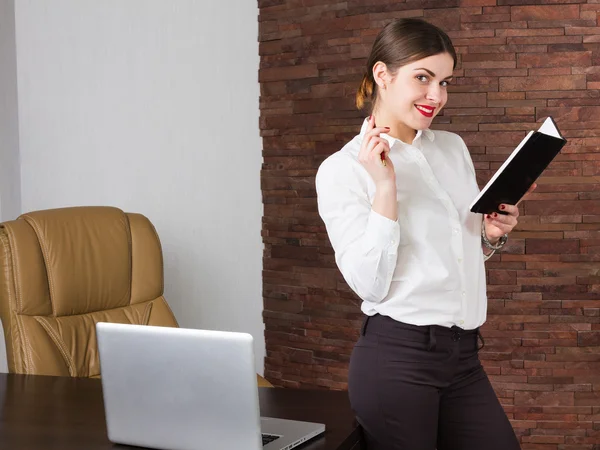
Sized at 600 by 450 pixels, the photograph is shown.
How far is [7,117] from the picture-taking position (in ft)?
11.9

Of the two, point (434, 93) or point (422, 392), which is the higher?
point (434, 93)

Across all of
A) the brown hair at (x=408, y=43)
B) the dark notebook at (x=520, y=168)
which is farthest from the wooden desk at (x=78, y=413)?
the brown hair at (x=408, y=43)

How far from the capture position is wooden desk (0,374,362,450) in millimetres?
1543

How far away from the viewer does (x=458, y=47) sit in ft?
10.1

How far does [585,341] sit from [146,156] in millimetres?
1930

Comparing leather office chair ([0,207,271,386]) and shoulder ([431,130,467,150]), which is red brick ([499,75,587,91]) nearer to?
shoulder ([431,130,467,150])

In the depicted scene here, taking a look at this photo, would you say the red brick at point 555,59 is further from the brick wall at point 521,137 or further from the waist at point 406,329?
the waist at point 406,329

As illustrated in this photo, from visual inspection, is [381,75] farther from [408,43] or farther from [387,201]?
[387,201]

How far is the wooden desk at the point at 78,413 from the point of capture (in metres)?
1.54

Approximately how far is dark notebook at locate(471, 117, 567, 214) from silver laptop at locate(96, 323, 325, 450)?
574mm

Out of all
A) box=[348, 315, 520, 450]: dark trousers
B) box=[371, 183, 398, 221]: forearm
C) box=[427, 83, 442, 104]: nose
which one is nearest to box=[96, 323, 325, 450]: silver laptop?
box=[348, 315, 520, 450]: dark trousers

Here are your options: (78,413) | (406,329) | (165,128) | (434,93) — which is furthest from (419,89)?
(165,128)

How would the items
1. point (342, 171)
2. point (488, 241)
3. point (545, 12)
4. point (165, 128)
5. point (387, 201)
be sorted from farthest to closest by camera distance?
point (165, 128), point (545, 12), point (488, 241), point (342, 171), point (387, 201)

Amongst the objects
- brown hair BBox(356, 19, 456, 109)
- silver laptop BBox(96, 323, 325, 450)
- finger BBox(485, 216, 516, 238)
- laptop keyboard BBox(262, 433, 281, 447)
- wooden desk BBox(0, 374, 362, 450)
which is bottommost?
wooden desk BBox(0, 374, 362, 450)
